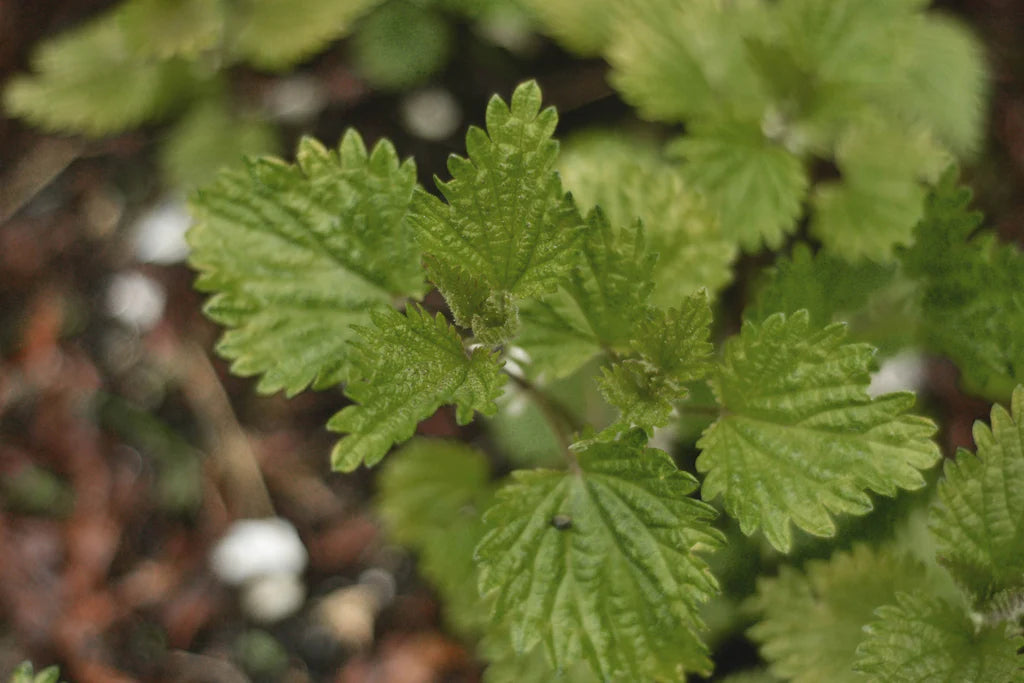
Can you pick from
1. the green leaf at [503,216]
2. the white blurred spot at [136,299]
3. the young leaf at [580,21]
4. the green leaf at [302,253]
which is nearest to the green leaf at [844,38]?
the young leaf at [580,21]

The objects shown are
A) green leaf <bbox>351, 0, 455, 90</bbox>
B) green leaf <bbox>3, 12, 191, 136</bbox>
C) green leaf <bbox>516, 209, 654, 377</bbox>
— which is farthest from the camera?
green leaf <bbox>351, 0, 455, 90</bbox>

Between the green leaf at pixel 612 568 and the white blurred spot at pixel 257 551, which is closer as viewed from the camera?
the green leaf at pixel 612 568

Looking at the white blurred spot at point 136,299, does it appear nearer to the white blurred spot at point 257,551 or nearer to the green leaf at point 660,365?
the white blurred spot at point 257,551

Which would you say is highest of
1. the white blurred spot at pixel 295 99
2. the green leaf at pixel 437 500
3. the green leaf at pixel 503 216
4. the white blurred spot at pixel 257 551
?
the white blurred spot at pixel 295 99

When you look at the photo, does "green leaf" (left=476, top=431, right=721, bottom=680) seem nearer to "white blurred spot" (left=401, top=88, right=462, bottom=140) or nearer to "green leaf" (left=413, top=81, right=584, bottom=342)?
"green leaf" (left=413, top=81, right=584, bottom=342)

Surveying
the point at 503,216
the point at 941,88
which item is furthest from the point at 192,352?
the point at 941,88

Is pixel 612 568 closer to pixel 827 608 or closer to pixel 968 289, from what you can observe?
pixel 827 608

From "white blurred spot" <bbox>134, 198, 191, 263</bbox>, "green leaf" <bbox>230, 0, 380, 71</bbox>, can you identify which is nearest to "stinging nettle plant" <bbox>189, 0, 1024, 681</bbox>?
"green leaf" <bbox>230, 0, 380, 71</bbox>
